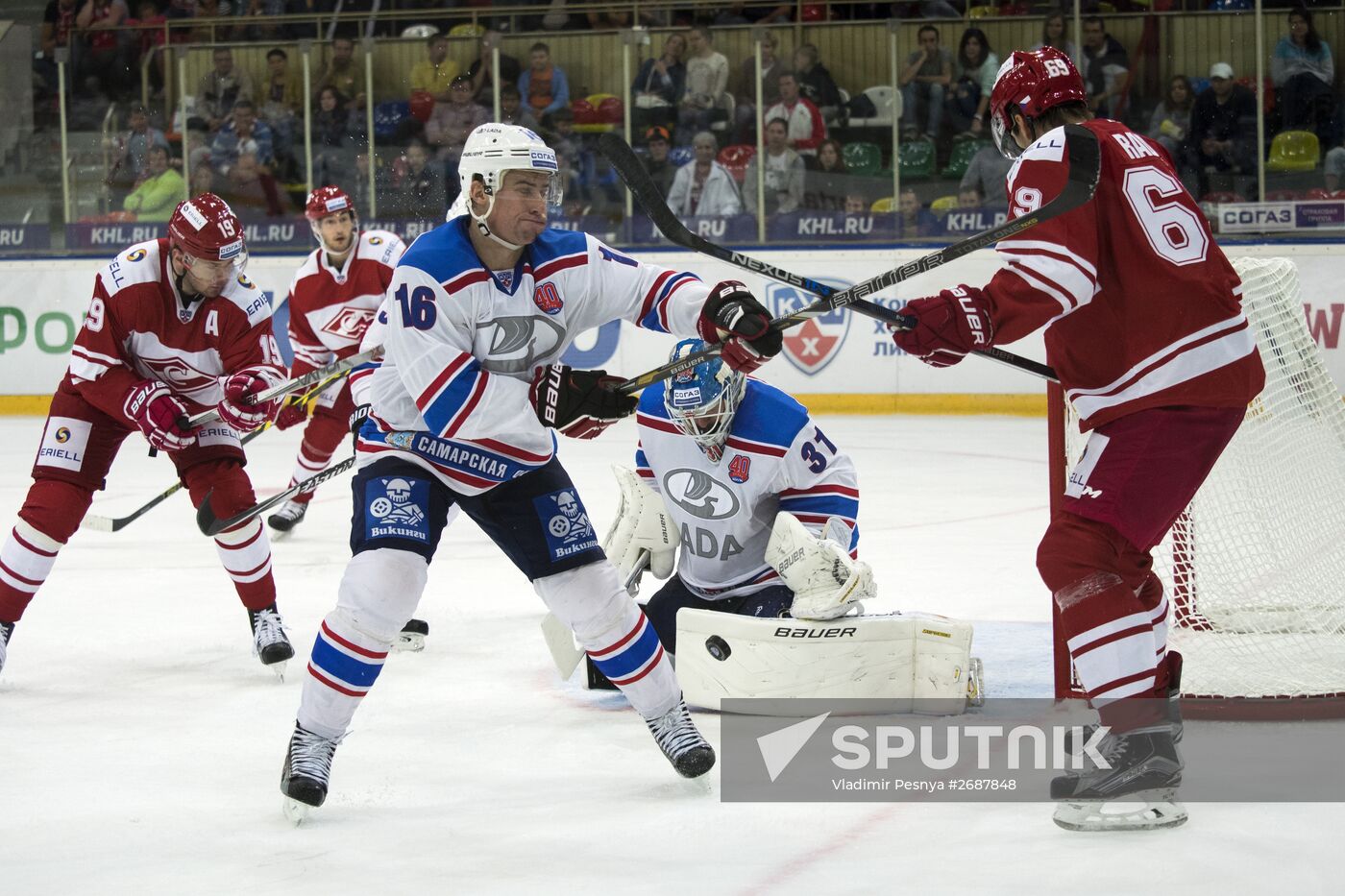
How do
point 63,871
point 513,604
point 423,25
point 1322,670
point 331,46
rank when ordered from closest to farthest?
point 63,871
point 1322,670
point 513,604
point 331,46
point 423,25

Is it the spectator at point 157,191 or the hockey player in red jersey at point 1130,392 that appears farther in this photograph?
the spectator at point 157,191

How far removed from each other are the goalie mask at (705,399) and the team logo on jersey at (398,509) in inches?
29.8

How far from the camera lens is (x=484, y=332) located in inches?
105

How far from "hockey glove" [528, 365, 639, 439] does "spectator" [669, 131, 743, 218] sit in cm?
611

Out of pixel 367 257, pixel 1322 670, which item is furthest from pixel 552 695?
pixel 367 257

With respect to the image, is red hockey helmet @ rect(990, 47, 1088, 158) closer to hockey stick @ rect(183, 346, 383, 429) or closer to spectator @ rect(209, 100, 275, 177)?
hockey stick @ rect(183, 346, 383, 429)

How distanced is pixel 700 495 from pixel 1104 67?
565 centimetres

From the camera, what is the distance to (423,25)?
9.89 m

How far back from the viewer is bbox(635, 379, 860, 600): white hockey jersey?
3.38 m

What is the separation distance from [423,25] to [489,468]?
771 cm

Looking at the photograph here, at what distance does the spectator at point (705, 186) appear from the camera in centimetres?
862

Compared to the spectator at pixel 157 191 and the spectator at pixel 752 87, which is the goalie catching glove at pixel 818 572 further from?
the spectator at pixel 157 191

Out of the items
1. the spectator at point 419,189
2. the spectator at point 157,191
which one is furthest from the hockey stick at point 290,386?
the spectator at point 157,191

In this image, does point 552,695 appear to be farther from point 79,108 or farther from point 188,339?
point 79,108
